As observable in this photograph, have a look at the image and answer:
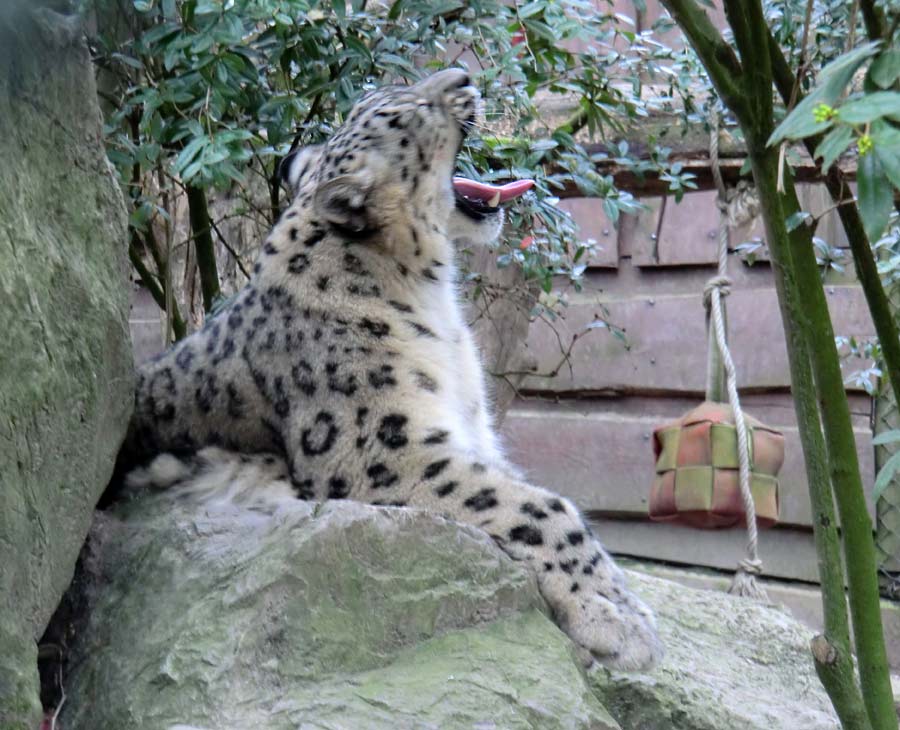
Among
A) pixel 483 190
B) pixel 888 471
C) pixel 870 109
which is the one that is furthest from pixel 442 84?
pixel 870 109

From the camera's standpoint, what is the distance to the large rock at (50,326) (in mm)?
2230

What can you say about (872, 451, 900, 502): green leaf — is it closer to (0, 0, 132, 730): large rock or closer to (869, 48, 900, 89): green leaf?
(869, 48, 900, 89): green leaf

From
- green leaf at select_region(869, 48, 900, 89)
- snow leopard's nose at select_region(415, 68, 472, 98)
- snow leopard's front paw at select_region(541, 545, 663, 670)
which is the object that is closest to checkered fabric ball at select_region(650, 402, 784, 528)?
snow leopard's nose at select_region(415, 68, 472, 98)

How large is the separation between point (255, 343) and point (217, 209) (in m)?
2.24

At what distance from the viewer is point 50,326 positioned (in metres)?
2.40

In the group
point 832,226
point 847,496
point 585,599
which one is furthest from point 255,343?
point 832,226

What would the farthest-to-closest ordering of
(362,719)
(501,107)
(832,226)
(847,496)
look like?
(832,226), (501,107), (847,496), (362,719)

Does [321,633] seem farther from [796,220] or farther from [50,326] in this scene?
[796,220]

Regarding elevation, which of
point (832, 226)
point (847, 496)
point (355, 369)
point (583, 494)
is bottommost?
point (583, 494)

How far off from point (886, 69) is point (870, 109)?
0.15 m

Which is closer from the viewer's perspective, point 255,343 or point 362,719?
point 362,719

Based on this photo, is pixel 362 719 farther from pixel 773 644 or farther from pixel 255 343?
pixel 773 644

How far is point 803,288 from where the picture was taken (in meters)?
2.61

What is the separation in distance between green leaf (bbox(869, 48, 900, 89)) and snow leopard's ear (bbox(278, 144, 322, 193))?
7.57 ft
